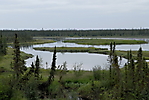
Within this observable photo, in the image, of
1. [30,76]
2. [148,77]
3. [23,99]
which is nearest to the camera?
[23,99]

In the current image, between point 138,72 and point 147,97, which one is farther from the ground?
point 138,72

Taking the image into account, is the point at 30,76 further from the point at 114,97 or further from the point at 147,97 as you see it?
the point at 147,97

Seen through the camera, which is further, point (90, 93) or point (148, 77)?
point (90, 93)

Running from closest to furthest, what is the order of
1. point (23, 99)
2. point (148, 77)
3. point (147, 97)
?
1. point (23, 99)
2. point (147, 97)
3. point (148, 77)

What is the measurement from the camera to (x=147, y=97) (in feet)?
87.6

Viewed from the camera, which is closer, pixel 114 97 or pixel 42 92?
pixel 114 97

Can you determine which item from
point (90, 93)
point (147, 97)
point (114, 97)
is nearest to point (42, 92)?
point (90, 93)

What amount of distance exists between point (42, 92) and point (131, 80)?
14713mm

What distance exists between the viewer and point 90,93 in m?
34.2

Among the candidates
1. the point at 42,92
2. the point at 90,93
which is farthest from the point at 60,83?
the point at 90,93

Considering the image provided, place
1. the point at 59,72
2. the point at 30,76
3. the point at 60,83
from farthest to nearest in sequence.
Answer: the point at 59,72
the point at 60,83
the point at 30,76

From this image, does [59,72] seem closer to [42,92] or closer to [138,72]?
[42,92]

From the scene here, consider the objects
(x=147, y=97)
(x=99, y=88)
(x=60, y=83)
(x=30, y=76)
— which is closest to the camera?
(x=147, y=97)

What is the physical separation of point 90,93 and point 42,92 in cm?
811
